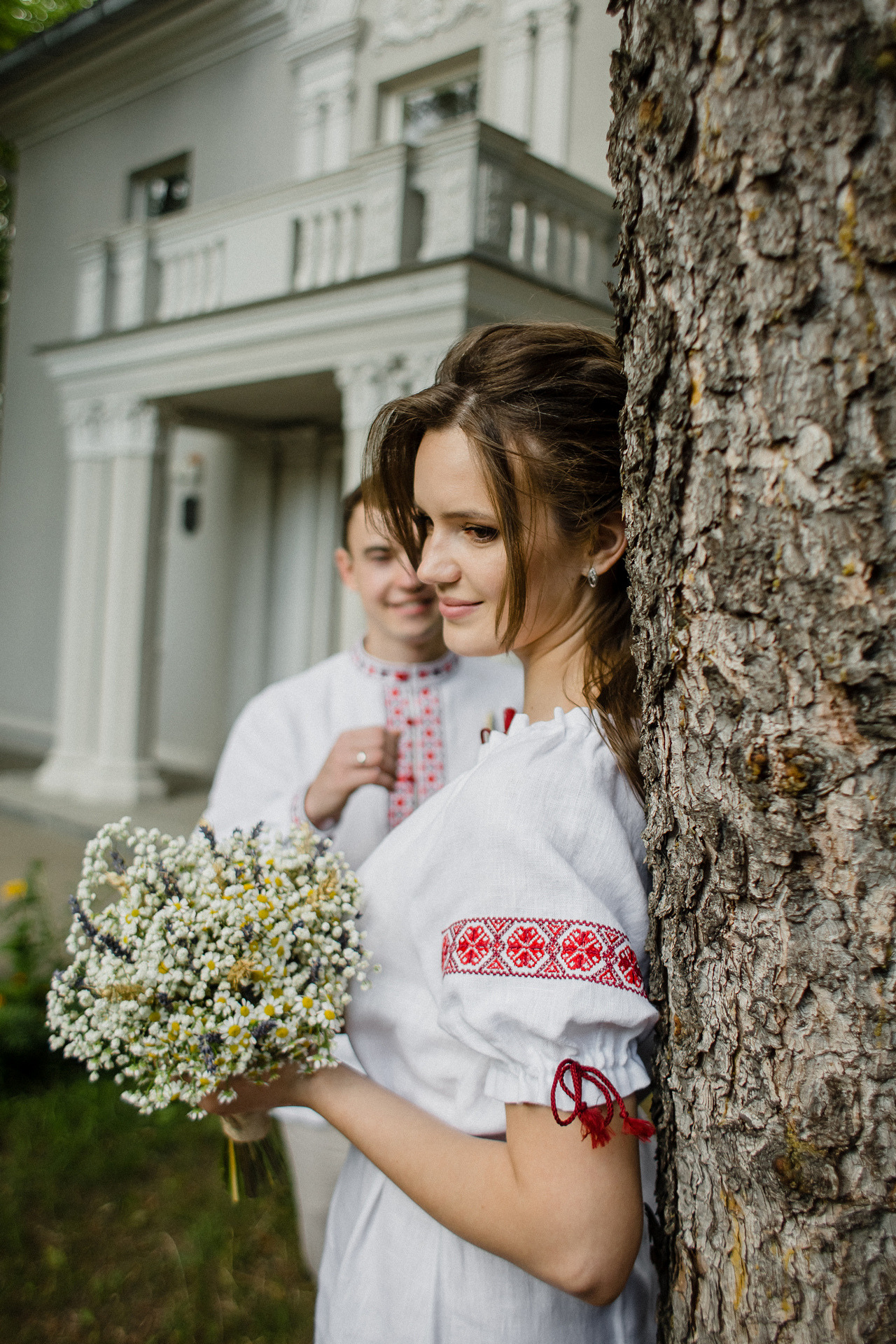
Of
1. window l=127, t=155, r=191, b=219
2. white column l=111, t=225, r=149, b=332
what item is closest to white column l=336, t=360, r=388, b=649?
white column l=111, t=225, r=149, b=332

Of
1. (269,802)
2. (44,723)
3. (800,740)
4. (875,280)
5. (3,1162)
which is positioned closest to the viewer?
(875,280)

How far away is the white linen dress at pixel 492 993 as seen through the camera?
3.29 feet

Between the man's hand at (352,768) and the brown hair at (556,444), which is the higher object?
the brown hair at (556,444)

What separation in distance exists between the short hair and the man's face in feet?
0.06

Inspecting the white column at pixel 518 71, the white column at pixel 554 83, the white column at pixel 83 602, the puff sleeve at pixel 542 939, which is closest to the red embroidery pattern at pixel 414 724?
the puff sleeve at pixel 542 939

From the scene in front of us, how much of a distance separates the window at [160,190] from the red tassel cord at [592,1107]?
10.8 m

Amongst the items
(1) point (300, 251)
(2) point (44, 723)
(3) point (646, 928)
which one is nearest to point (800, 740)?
(3) point (646, 928)

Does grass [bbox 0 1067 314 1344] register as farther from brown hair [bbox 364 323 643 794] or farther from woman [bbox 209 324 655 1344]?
brown hair [bbox 364 323 643 794]

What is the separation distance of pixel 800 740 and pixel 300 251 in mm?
7038

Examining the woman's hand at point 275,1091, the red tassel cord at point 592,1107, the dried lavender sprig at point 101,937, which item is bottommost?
the woman's hand at point 275,1091

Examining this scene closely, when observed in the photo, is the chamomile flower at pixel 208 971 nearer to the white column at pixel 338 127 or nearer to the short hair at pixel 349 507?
the short hair at pixel 349 507

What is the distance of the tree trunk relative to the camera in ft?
2.51

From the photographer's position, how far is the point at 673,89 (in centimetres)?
85

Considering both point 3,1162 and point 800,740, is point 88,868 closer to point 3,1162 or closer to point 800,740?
point 800,740
